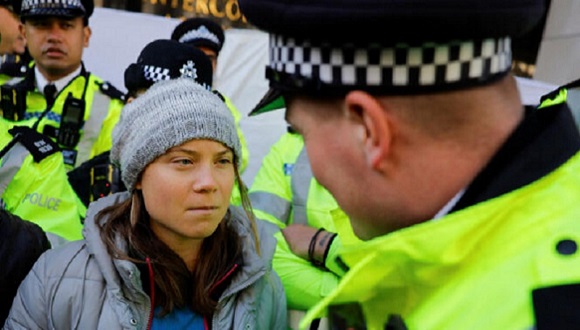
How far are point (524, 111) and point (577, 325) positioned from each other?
40 centimetres

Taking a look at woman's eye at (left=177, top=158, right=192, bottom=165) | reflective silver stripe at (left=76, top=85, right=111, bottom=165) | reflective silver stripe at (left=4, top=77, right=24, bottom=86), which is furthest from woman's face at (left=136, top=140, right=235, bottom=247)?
reflective silver stripe at (left=4, top=77, right=24, bottom=86)

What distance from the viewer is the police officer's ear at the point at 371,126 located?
43.1 inches

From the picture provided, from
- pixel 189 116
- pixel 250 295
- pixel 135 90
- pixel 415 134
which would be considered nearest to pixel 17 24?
pixel 135 90

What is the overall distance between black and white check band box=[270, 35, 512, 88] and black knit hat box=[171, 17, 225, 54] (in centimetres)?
375

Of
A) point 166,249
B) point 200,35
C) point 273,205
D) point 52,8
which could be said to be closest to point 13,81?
point 52,8

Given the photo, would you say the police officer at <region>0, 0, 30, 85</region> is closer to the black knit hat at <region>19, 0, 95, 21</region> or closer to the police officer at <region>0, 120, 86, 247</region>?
the black knit hat at <region>19, 0, 95, 21</region>

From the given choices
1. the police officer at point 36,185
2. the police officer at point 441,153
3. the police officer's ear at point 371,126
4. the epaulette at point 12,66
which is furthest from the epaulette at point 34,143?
the police officer's ear at point 371,126

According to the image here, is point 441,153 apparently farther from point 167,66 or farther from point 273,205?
point 167,66

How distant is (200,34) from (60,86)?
1072mm

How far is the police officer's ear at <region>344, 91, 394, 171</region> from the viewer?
1096mm

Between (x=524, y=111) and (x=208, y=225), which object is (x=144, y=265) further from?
(x=524, y=111)

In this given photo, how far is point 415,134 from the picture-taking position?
43.4 inches

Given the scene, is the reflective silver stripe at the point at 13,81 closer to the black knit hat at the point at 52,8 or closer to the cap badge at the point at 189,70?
the black knit hat at the point at 52,8

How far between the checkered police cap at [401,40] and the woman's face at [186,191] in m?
1.28
